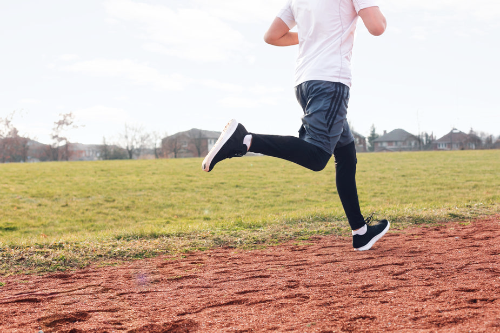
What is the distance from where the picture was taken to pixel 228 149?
277 centimetres

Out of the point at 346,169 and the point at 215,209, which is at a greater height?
the point at 346,169

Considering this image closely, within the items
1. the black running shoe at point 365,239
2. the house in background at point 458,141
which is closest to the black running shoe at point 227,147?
the black running shoe at point 365,239

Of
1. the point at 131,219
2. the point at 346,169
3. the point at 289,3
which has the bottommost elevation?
the point at 131,219

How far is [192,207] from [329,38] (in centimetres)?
1083

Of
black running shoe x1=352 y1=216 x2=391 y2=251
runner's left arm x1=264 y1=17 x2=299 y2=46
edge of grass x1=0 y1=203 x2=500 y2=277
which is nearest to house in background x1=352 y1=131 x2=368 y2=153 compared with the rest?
edge of grass x1=0 y1=203 x2=500 y2=277

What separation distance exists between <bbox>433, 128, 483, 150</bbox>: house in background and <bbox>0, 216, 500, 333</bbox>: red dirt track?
7004cm

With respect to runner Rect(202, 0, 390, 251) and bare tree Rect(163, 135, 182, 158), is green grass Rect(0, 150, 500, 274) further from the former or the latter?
bare tree Rect(163, 135, 182, 158)

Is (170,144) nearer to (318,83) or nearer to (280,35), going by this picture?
(280,35)

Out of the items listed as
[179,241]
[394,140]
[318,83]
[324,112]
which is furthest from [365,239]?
[394,140]

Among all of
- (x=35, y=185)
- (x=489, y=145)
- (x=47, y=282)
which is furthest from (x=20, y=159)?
(x=489, y=145)

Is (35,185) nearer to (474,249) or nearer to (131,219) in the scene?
(131,219)

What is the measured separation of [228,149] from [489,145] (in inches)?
2799

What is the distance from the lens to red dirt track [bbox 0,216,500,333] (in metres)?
2.15

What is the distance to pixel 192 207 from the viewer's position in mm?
13414
